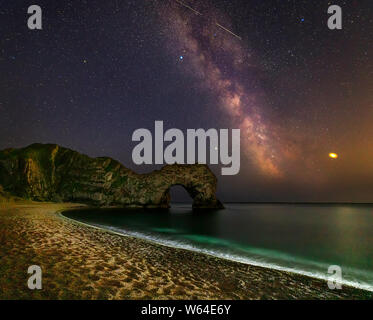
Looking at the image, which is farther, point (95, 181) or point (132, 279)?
point (95, 181)

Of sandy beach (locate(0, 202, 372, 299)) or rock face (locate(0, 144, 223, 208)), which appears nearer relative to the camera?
sandy beach (locate(0, 202, 372, 299))

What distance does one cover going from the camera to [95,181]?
329 feet

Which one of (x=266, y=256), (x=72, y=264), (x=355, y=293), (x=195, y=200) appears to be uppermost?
(x=72, y=264)

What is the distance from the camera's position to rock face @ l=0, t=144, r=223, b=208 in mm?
88312

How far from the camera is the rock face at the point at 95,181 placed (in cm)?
8831

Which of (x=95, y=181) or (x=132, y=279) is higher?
(x=132, y=279)

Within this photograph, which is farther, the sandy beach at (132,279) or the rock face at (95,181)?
the rock face at (95,181)

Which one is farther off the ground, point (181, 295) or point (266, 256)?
point (181, 295)
